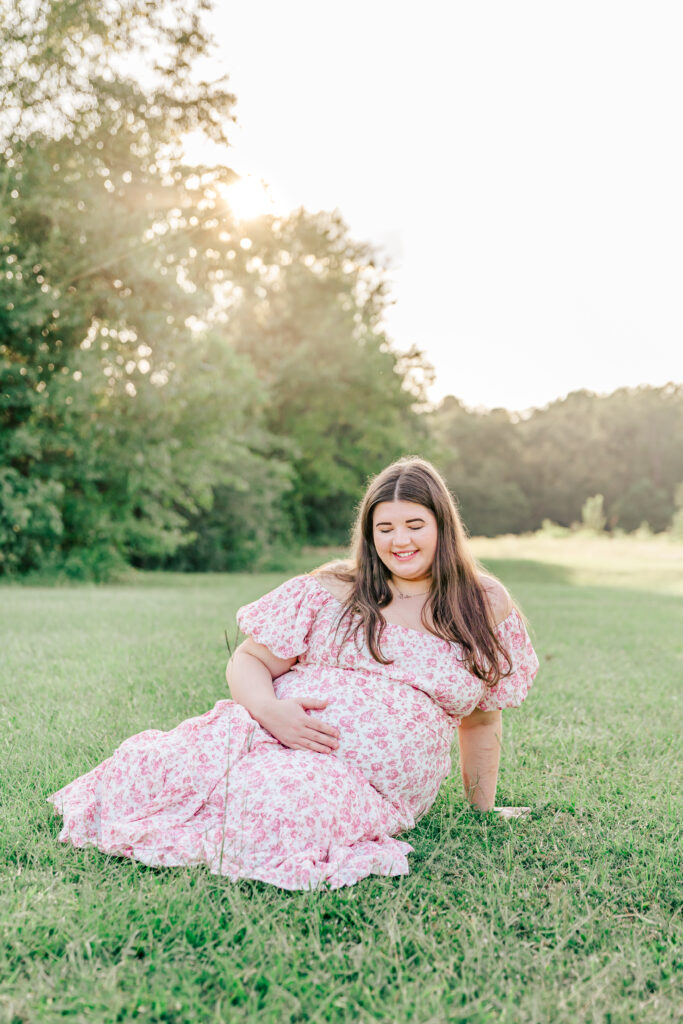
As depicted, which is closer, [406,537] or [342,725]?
[342,725]

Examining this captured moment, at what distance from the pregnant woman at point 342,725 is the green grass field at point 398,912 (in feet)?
0.40

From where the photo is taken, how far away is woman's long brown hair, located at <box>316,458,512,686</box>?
3025 millimetres

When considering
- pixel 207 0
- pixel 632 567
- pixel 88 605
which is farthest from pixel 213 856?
pixel 632 567

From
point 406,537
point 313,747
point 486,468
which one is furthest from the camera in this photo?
point 486,468

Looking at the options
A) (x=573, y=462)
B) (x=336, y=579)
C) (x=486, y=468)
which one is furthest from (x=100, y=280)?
(x=573, y=462)

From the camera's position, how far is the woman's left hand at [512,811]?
3.29 metres

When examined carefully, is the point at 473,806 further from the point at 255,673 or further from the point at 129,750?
the point at 129,750

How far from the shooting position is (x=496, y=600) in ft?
10.5

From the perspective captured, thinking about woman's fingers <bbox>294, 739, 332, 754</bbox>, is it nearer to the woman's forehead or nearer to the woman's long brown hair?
the woman's long brown hair

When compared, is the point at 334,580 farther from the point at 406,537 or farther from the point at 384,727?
the point at 384,727

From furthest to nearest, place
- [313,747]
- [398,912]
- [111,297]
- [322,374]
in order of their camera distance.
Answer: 1. [322,374]
2. [111,297]
3. [313,747]
4. [398,912]

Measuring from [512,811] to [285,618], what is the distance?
1.24m

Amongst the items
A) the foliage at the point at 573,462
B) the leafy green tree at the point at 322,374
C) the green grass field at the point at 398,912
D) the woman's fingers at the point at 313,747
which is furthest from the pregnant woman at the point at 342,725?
the foliage at the point at 573,462

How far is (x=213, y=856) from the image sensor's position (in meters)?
2.57
